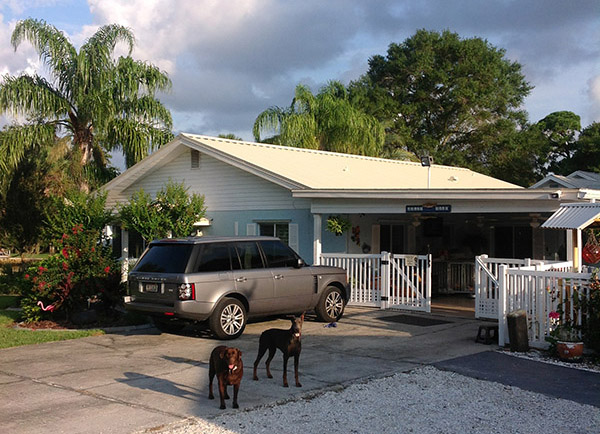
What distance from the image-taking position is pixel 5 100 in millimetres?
21969

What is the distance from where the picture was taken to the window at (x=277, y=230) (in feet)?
58.3

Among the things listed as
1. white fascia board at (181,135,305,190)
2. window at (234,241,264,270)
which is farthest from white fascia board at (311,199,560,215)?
window at (234,241,264,270)

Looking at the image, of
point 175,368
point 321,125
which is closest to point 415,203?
point 175,368

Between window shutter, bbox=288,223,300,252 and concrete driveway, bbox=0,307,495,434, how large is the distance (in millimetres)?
3989

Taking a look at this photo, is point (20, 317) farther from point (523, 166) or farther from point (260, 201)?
point (523, 166)

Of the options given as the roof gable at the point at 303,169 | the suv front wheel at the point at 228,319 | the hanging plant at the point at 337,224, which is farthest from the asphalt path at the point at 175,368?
the roof gable at the point at 303,169

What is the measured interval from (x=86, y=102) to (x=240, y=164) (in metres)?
7.67

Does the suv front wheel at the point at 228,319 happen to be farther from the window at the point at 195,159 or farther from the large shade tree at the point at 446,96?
the large shade tree at the point at 446,96

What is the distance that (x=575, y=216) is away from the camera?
38.8 feet

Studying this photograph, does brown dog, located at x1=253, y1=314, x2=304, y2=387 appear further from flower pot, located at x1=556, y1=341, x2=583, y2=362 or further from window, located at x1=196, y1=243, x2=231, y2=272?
flower pot, located at x1=556, y1=341, x2=583, y2=362

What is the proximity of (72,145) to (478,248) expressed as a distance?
1463 cm

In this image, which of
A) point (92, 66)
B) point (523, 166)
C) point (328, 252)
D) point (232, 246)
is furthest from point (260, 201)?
point (523, 166)

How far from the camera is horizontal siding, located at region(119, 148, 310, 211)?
17.8 meters

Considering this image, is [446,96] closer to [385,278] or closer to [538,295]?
[385,278]
